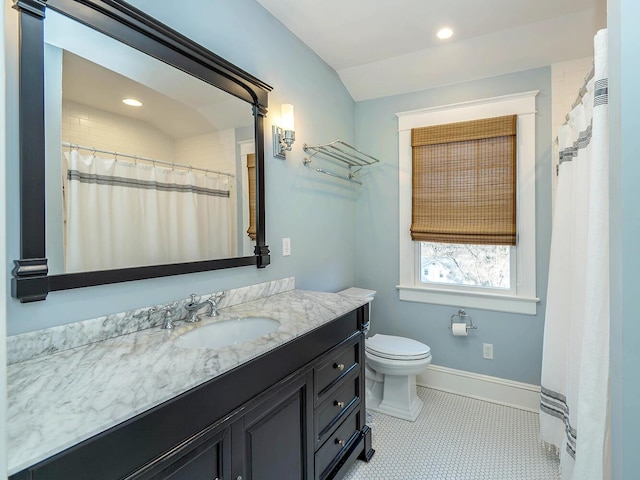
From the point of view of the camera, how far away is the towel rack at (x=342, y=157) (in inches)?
93.8

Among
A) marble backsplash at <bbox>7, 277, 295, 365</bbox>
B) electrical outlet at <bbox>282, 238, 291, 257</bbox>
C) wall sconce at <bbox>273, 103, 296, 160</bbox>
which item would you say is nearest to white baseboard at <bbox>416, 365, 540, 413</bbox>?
electrical outlet at <bbox>282, 238, 291, 257</bbox>

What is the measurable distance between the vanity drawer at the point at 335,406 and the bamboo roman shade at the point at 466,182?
145cm

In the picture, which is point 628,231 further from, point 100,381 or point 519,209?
point 519,209

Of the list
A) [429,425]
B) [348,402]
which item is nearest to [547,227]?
[429,425]

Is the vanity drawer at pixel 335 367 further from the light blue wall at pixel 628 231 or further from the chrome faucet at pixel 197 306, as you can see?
the light blue wall at pixel 628 231

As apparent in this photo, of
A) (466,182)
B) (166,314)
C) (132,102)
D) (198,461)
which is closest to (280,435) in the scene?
(198,461)

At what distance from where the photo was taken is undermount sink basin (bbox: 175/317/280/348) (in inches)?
54.7

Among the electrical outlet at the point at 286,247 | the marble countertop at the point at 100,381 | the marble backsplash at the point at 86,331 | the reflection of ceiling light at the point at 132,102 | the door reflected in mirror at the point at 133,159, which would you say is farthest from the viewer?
the electrical outlet at the point at 286,247

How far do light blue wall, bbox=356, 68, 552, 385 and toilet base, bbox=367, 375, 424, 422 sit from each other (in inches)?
19.8

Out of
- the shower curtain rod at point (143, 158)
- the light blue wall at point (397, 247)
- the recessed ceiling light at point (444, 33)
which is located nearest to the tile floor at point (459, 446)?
the light blue wall at point (397, 247)

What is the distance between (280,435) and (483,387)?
2008 millimetres

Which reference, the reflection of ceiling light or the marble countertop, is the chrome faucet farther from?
the reflection of ceiling light

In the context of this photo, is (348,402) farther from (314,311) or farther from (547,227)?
(547,227)

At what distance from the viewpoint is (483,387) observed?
2617 millimetres
